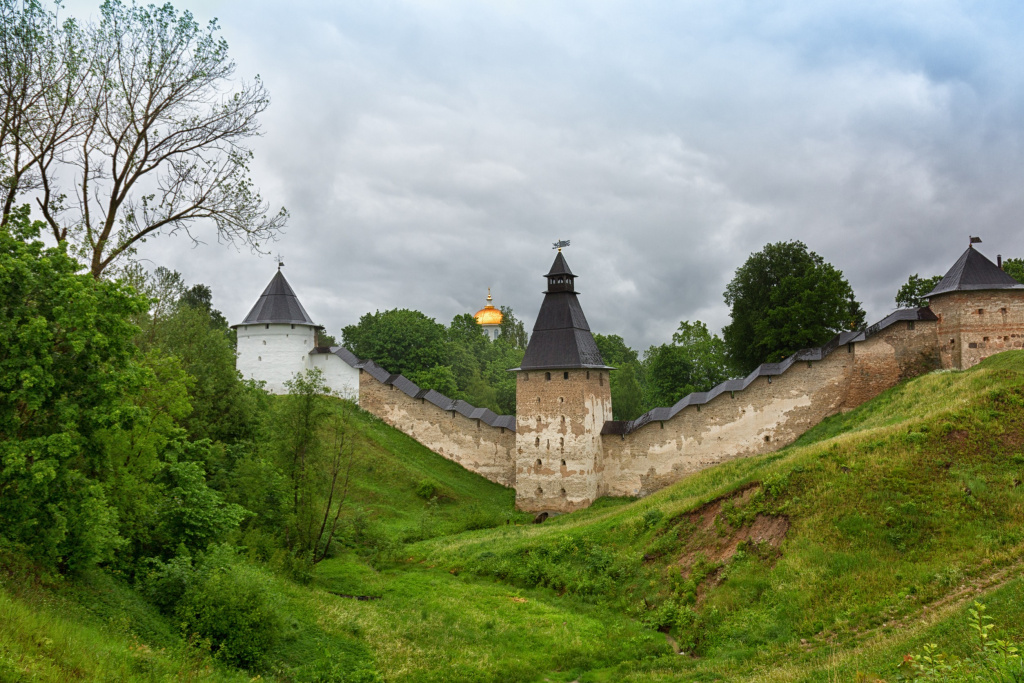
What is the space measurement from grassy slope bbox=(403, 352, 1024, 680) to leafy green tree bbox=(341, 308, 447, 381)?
23839mm

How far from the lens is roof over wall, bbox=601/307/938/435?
2308cm

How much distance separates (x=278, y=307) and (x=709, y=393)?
20.6 m

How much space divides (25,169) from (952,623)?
18.0 metres

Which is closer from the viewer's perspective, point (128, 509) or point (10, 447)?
point (10, 447)

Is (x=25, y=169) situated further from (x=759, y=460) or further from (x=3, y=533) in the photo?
(x=759, y=460)

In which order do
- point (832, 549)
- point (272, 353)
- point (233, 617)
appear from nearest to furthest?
point (233, 617)
point (832, 549)
point (272, 353)

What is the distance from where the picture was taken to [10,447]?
8758 millimetres

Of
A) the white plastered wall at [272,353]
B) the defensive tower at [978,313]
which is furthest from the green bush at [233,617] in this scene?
the white plastered wall at [272,353]

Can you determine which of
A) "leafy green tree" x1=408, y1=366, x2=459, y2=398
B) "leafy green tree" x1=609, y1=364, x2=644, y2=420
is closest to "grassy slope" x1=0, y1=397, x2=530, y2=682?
"leafy green tree" x1=408, y1=366, x2=459, y2=398

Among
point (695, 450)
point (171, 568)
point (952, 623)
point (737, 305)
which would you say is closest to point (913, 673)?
point (952, 623)

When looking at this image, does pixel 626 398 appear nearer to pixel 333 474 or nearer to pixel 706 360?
pixel 706 360

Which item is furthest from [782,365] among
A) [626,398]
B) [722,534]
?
[626,398]

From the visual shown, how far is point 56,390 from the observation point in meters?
9.62

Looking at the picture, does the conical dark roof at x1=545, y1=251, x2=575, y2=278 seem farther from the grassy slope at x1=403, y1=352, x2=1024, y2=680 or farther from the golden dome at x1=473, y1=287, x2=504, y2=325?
the golden dome at x1=473, y1=287, x2=504, y2=325
